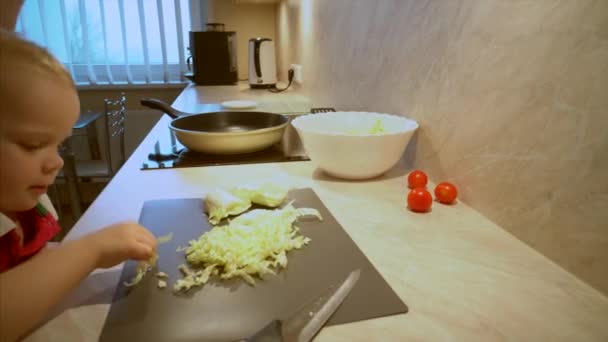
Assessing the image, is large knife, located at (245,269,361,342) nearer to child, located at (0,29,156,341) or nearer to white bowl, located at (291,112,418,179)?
child, located at (0,29,156,341)

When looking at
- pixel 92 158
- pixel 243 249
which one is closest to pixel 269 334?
pixel 243 249

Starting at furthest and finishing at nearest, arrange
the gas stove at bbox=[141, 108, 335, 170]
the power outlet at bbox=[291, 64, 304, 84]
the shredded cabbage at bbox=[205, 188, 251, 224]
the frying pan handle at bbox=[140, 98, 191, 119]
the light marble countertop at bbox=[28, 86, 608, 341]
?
the power outlet at bbox=[291, 64, 304, 84]
the frying pan handle at bbox=[140, 98, 191, 119]
the gas stove at bbox=[141, 108, 335, 170]
the shredded cabbage at bbox=[205, 188, 251, 224]
the light marble countertop at bbox=[28, 86, 608, 341]

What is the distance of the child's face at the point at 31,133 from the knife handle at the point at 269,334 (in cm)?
26

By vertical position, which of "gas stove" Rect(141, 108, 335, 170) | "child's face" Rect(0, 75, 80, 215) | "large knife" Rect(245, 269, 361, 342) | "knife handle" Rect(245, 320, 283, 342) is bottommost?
"large knife" Rect(245, 269, 361, 342)

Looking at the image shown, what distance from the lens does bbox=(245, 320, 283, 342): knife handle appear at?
40 centimetres

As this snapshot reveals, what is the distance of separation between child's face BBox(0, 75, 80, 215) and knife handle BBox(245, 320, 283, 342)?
0.85 feet

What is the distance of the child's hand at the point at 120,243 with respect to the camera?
0.43m

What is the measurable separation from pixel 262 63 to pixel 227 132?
4.89 feet

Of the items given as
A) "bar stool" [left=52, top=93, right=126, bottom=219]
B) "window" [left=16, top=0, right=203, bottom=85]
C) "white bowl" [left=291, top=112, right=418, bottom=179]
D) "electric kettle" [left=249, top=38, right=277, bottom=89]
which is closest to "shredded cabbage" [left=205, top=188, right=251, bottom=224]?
"white bowl" [left=291, top=112, right=418, bottom=179]

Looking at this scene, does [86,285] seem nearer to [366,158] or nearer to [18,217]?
[18,217]

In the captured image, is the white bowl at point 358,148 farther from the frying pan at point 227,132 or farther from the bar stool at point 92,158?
the bar stool at point 92,158

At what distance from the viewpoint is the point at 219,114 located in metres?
1.28

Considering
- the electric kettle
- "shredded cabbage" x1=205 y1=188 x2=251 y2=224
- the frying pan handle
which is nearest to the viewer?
"shredded cabbage" x1=205 y1=188 x2=251 y2=224

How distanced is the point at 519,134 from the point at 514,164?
48 millimetres
